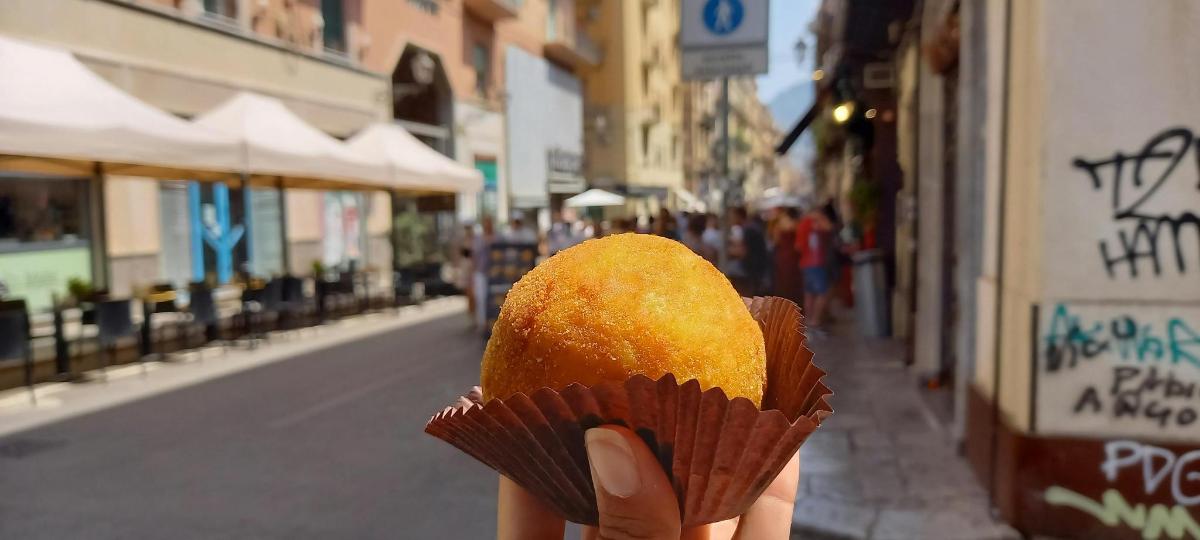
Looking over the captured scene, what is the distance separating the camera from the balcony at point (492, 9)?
25566 millimetres

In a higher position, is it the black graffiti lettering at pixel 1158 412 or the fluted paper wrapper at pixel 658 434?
the fluted paper wrapper at pixel 658 434

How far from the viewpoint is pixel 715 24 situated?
22.1 ft

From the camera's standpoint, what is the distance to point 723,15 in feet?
21.9

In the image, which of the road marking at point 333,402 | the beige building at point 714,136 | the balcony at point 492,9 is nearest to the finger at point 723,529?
the road marking at point 333,402

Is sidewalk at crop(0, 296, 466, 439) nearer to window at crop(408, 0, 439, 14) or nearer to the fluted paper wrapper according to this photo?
the fluted paper wrapper

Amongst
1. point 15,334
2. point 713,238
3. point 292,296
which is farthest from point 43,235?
point 713,238

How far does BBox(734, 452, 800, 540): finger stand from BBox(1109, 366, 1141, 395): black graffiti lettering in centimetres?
349

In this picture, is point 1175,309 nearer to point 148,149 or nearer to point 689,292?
point 689,292

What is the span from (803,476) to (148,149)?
23.7ft

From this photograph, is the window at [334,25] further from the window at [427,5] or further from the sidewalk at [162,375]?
the sidewalk at [162,375]

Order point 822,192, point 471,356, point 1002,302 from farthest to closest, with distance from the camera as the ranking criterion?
A: point 822,192 < point 471,356 < point 1002,302

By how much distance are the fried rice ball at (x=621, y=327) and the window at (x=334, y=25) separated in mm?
19116

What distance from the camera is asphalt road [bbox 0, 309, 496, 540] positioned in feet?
16.1

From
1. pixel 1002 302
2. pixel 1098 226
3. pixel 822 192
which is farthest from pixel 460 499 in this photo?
pixel 822 192
